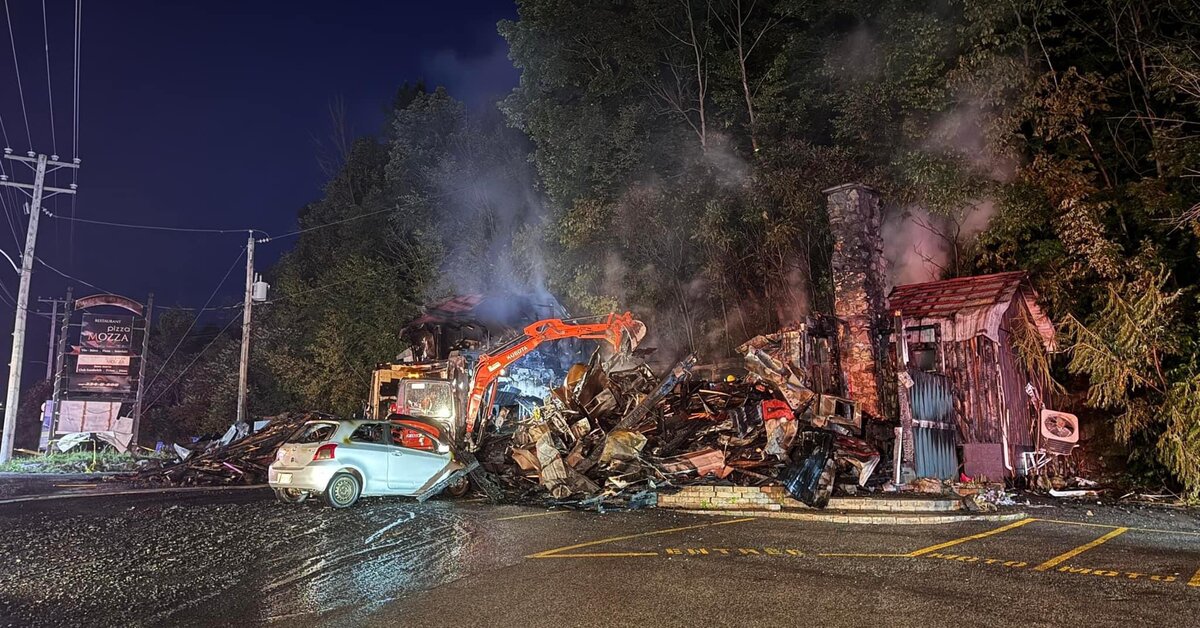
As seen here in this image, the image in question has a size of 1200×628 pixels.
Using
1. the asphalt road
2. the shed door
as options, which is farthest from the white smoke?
the asphalt road

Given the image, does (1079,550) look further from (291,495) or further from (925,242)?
(925,242)

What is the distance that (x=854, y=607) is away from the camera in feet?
18.3

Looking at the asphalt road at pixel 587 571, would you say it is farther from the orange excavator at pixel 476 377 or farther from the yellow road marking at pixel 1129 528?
the orange excavator at pixel 476 377

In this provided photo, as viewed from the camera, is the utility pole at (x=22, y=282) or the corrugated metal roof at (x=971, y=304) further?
the utility pole at (x=22, y=282)

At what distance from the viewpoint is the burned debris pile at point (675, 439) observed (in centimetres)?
1249

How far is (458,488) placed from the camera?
13648 mm

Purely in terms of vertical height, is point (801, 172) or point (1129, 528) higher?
point (801, 172)

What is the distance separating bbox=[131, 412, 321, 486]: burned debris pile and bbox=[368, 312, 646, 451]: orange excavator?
9.07 feet

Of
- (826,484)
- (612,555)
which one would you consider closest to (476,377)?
(826,484)

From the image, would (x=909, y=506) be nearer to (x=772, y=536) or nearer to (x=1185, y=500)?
(x=772, y=536)

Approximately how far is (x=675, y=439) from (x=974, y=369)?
634 centimetres

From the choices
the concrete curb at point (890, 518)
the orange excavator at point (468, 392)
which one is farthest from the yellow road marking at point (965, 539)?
the orange excavator at point (468, 392)

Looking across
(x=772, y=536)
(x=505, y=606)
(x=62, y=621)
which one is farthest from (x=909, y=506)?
(x=62, y=621)

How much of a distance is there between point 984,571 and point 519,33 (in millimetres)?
21752
